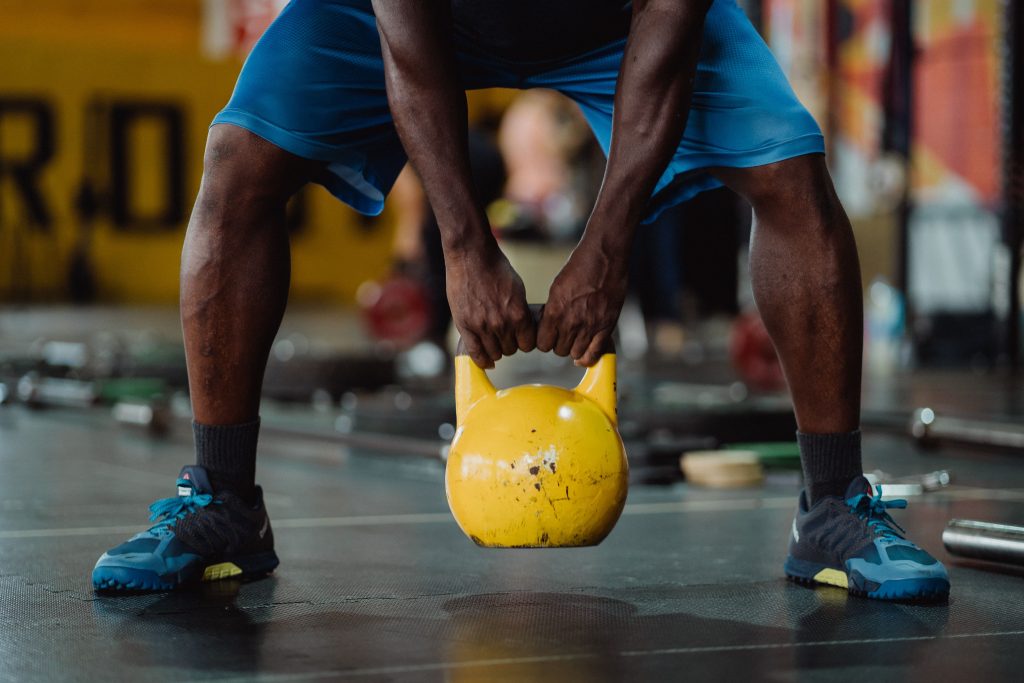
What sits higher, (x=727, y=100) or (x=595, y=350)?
(x=727, y=100)

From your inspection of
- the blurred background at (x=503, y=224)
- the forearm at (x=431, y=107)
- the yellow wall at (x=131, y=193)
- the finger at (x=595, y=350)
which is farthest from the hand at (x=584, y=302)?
the yellow wall at (x=131, y=193)

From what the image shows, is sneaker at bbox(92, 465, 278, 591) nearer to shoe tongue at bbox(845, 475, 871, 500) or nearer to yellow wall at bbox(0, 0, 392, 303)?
shoe tongue at bbox(845, 475, 871, 500)

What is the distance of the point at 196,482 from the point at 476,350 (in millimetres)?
436

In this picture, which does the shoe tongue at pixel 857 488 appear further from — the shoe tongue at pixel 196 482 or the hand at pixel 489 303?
the shoe tongue at pixel 196 482

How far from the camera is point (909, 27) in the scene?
652 cm

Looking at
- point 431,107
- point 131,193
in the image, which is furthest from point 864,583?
point 131,193

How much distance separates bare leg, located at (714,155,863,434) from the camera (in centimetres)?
164

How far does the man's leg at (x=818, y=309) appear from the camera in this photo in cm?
164

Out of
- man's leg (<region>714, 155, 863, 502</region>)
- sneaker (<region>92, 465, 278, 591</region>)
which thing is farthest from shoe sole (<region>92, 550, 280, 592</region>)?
man's leg (<region>714, 155, 863, 502</region>)

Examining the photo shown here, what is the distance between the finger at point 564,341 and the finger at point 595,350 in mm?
21

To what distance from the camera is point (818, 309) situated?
5.43 feet

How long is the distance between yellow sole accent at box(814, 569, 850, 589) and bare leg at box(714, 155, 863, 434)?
0.18m

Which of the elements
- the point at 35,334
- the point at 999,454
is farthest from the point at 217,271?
the point at 35,334

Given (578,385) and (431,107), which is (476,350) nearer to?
(578,385)
